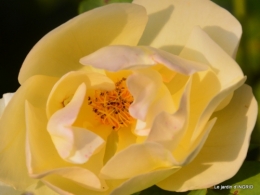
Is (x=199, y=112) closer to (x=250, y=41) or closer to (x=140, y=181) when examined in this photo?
(x=140, y=181)

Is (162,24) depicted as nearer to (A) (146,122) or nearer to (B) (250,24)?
(A) (146,122)

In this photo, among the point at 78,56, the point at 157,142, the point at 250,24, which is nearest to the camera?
the point at 157,142

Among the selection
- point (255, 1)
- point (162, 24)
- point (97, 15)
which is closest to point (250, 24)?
point (255, 1)

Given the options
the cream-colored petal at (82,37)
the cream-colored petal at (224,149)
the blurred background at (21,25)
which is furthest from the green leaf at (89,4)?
the cream-colored petal at (224,149)

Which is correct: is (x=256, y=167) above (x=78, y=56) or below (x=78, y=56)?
below

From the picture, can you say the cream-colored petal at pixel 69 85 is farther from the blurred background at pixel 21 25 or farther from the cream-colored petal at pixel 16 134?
the blurred background at pixel 21 25

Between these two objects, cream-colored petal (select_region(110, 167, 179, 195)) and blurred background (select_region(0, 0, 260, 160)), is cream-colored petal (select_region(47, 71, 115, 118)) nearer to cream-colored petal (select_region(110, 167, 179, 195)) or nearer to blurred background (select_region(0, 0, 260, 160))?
cream-colored petal (select_region(110, 167, 179, 195))

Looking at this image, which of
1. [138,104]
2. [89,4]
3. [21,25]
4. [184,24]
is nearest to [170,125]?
[138,104]
